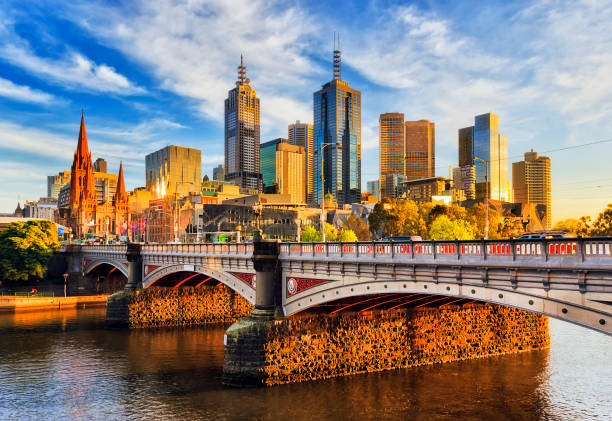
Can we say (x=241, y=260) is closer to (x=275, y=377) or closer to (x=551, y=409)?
(x=275, y=377)

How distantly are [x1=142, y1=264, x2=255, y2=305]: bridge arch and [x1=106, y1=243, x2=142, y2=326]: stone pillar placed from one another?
4.72 ft

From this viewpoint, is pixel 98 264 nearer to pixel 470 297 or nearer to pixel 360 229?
pixel 360 229

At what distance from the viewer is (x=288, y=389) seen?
112 ft

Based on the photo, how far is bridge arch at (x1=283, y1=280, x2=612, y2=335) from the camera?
19547 millimetres

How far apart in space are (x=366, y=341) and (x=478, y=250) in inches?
654

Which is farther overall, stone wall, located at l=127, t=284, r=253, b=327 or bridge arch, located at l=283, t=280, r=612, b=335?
stone wall, located at l=127, t=284, r=253, b=327

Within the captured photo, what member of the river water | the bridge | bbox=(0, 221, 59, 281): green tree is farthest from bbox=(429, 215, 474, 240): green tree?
bbox=(0, 221, 59, 281): green tree

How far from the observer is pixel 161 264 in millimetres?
60625

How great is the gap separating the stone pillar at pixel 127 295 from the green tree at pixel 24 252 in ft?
111

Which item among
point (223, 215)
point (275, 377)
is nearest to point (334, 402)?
point (275, 377)

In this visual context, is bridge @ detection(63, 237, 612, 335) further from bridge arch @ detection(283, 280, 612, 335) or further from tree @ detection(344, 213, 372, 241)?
tree @ detection(344, 213, 372, 241)

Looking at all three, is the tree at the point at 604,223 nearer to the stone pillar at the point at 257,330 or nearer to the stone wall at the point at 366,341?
the stone wall at the point at 366,341

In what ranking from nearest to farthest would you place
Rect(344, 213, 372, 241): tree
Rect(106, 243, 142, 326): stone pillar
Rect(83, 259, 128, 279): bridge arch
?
1. Rect(106, 243, 142, 326): stone pillar
2. Rect(83, 259, 128, 279): bridge arch
3. Rect(344, 213, 372, 241): tree

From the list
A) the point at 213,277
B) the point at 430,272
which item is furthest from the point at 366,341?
the point at 213,277
